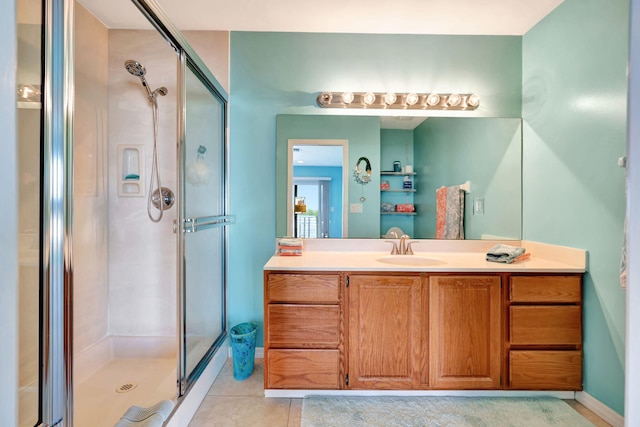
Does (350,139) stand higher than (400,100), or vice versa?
(400,100)

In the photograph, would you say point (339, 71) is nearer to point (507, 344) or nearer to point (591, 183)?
point (591, 183)

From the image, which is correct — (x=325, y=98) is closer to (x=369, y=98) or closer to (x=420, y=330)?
(x=369, y=98)

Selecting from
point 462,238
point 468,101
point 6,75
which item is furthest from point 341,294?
point 468,101

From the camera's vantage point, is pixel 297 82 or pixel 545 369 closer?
pixel 545 369

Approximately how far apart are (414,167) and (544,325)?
4.33ft

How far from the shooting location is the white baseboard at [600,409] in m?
1.58

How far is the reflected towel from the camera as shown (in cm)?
230

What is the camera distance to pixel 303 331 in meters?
1.74

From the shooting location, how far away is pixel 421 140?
2295 mm

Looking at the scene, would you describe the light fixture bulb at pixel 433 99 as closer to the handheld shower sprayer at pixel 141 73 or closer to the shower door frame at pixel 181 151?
the shower door frame at pixel 181 151

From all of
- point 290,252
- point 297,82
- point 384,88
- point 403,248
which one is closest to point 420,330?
point 403,248

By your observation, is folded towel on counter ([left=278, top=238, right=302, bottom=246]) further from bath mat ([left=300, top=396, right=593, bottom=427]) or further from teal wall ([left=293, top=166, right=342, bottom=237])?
bath mat ([left=300, top=396, right=593, bottom=427])

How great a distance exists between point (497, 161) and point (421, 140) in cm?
63

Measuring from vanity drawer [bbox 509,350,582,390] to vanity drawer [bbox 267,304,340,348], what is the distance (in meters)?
1.09
